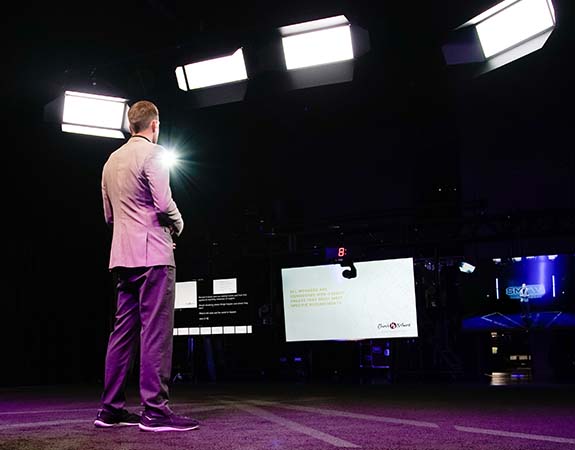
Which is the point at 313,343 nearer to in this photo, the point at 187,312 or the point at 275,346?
the point at 275,346

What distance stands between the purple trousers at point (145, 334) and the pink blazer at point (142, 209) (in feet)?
0.21

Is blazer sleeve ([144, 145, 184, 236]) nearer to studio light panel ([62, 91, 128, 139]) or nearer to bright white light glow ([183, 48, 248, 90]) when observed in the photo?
bright white light glow ([183, 48, 248, 90])

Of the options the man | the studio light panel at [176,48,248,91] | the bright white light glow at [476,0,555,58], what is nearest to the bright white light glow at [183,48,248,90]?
the studio light panel at [176,48,248,91]

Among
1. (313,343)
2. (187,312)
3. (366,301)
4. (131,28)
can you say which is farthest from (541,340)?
(131,28)

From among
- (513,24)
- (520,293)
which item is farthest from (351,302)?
(513,24)

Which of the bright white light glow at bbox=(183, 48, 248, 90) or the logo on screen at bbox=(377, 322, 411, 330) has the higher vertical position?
the bright white light glow at bbox=(183, 48, 248, 90)

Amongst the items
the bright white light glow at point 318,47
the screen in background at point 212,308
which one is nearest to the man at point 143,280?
the bright white light glow at point 318,47

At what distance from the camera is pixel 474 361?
9.88m

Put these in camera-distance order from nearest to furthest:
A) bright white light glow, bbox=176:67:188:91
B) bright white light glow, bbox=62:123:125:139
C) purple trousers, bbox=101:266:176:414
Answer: purple trousers, bbox=101:266:176:414, bright white light glow, bbox=176:67:188:91, bright white light glow, bbox=62:123:125:139

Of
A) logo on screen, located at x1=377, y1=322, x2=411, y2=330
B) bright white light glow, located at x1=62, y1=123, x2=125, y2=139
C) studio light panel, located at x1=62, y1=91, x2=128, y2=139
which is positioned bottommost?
logo on screen, located at x1=377, y1=322, x2=411, y2=330

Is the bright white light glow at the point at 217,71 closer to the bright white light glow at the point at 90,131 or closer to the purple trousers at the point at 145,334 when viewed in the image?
the bright white light glow at the point at 90,131

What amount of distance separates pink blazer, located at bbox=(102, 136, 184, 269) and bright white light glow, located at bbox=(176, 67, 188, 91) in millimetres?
3168

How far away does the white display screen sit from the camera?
28.7 feet

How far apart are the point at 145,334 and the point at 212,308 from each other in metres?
7.42
